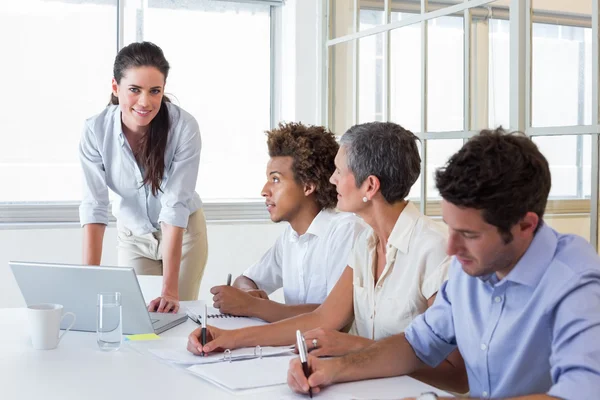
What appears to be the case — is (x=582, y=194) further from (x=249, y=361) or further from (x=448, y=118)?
(x=249, y=361)

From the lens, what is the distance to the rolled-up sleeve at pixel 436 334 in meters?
1.62

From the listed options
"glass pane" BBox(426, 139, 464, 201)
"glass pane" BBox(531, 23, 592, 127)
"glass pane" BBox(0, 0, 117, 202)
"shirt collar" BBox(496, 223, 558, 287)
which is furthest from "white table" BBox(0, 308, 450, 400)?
"glass pane" BBox(0, 0, 117, 202)

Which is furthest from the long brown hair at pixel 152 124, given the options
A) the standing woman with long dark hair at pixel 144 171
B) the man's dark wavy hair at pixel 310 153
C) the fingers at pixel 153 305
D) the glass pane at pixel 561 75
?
the glass pane at pixel 561 75

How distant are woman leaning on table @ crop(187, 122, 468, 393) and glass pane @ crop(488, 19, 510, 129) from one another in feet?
2.44

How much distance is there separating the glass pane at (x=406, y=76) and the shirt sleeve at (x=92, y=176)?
1328 mm

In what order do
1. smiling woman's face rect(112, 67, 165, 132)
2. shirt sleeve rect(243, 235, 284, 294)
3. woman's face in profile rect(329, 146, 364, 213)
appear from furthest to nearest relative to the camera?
shirt sleeve rect(243, 235, 284, 294)
smiling woman's face rect(112, 67, 165, 132)
woman's face in profile rect(329, 146, 364, 213)

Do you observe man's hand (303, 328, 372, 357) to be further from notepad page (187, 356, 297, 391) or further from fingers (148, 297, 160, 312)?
fingers (148, 297, 160, 312)

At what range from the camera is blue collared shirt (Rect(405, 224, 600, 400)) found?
1215 mm

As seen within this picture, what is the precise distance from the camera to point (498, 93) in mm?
2668

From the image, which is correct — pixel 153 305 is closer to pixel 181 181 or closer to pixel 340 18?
pixel 181 181

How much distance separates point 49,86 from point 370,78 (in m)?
1.81

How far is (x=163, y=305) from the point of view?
88.4 inches

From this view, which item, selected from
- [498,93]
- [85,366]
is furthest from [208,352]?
[498,93]

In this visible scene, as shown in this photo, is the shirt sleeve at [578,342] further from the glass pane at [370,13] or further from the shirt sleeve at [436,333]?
the glass pane at [370,13]
